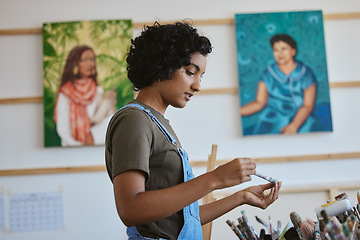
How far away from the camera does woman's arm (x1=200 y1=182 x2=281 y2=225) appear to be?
135 cm

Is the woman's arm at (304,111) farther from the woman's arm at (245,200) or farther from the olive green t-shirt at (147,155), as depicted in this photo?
the olive green t-shirt at (147,155)

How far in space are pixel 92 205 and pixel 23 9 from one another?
1.39m

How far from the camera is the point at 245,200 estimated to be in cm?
140

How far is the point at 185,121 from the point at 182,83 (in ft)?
5.60

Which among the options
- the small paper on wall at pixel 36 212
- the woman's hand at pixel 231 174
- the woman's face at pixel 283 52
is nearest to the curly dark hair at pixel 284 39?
the woman's face at pixel 283 52

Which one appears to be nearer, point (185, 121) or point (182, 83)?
point (182, 83)

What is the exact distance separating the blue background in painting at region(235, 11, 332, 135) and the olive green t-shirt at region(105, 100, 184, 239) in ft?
5.89

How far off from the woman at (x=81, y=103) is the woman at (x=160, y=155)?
5.37 ft

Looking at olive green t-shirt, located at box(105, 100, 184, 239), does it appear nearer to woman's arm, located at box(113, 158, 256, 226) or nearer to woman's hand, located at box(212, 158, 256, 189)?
woman's arm, located at box(113, 158, 256, 226)

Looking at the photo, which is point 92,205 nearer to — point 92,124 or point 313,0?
point 92,124

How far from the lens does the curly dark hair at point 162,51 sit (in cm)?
119

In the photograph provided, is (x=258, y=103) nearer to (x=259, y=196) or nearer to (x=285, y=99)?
(x=285, y=99)

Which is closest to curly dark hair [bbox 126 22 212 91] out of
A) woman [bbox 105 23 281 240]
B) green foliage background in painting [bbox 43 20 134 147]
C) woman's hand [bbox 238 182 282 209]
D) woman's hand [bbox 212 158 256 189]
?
woman [bbox 105 23 281 240]

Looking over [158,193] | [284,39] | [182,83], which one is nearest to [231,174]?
[158,193]
